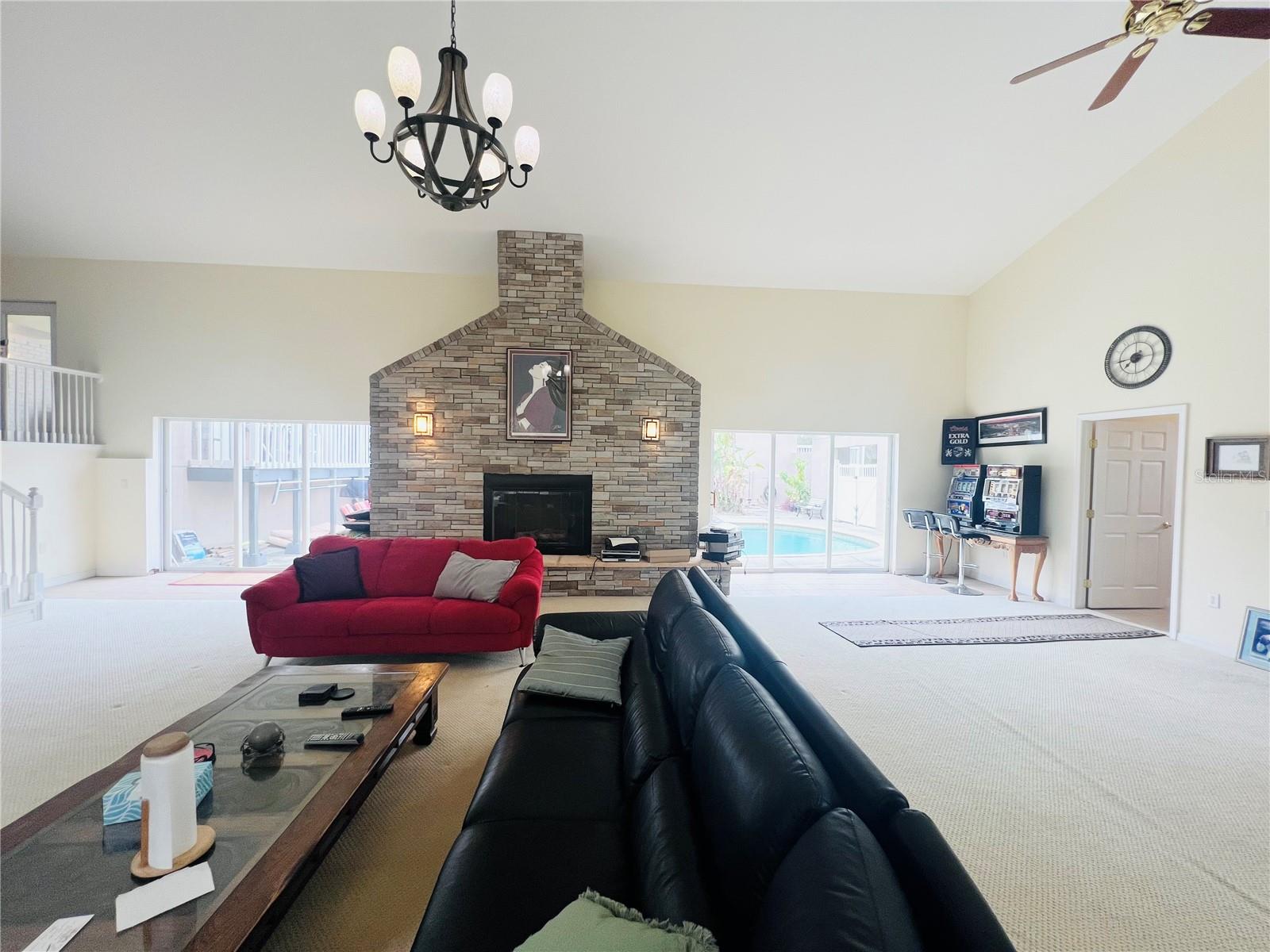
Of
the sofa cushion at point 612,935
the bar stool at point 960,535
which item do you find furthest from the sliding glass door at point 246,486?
the bar stool at point 960,535

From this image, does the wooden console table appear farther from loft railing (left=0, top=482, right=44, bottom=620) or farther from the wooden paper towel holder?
loft railing (left=0, top=482, right=44, bottom=620)

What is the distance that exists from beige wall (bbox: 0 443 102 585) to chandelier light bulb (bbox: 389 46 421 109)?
6235 millimetres

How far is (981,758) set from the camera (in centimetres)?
267

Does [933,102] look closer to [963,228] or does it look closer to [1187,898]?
[963,228]

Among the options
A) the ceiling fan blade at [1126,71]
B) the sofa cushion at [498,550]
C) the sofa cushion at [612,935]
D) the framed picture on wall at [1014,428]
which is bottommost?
the sofa cushion at [612,935]

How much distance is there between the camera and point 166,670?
11.7 ft

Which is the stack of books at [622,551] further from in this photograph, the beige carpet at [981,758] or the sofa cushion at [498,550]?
the beige carpet at [981,758]

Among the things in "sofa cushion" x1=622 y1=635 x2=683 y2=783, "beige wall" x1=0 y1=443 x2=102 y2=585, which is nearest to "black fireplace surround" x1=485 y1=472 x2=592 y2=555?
"sofa cushion" x1=622 y1=635 x2=683 y2=783

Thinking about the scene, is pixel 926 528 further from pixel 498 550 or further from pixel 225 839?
pixel 225 839

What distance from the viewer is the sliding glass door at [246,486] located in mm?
6434

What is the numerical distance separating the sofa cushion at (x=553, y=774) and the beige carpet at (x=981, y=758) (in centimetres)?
52

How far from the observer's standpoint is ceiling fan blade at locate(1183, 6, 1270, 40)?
2.60 m

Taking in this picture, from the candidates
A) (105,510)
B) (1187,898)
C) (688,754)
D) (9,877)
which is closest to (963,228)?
(1187,898)

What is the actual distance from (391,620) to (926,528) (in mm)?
5974
